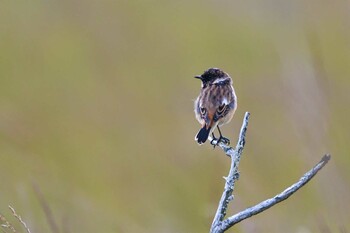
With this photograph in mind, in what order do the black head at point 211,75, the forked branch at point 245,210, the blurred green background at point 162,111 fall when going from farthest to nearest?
the black head at point 211,75 < the blurred green background at point 162,111 < the forked branch at point 245,210

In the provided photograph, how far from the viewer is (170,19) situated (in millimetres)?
12398

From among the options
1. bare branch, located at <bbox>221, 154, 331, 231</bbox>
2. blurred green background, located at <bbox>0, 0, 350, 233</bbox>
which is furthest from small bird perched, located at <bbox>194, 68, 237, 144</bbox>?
bare branch, located at <bbox>221, 154, 331, 231</bbox>

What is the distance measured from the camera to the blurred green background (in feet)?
15.3

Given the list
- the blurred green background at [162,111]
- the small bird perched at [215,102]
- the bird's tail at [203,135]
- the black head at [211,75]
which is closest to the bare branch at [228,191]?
the blurred green background at [162,111]

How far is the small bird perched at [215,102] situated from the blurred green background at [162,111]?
0.31 metres

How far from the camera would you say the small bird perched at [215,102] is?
4746 mm

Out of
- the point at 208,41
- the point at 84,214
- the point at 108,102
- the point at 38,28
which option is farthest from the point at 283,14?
the point at 84,214

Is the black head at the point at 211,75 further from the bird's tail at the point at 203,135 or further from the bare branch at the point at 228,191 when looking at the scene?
the bare branch at the point at 228,191

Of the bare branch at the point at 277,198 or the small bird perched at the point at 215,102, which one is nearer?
the bare branch at the point at 277,198

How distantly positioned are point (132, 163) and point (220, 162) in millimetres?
1031

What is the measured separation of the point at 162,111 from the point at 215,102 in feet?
9.23

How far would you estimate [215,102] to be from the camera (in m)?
4.82

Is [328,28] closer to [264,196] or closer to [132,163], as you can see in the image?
[132,163]

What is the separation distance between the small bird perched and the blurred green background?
0.31 metres
